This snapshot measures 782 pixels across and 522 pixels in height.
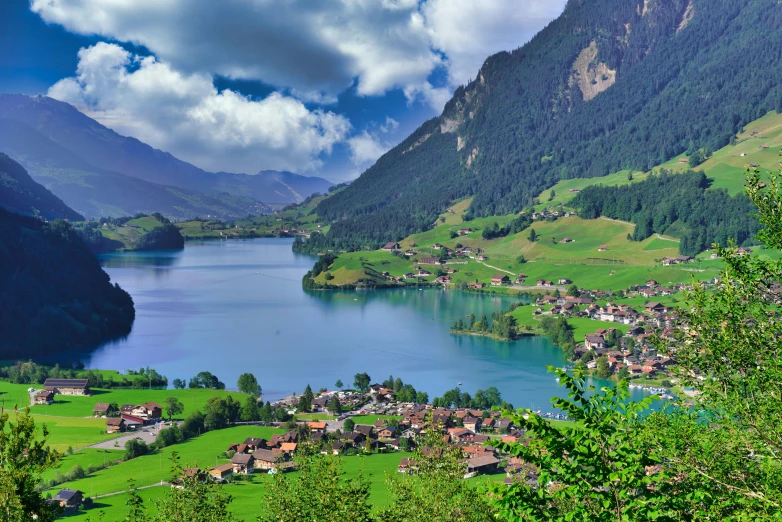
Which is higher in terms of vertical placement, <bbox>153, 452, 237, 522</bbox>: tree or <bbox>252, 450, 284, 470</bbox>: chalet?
<bbox>153, 452, 237, 522</bbox>: tree

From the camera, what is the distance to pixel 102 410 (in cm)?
5300

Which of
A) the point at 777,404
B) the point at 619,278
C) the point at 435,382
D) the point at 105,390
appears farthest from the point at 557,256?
the point at 777,404

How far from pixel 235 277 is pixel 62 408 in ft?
264

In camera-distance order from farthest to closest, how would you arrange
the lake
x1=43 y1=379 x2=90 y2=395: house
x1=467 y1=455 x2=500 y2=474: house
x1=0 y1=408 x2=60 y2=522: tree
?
the lake → x1=43 y1=379 x2=90 y2=395: house → x1=467 y1=455 x2=500 y2=474: house → x1=0 y1=408 x2=60 y2=522: tree

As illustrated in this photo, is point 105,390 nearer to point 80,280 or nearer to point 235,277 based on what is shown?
point 80,280

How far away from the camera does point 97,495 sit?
36562 mm

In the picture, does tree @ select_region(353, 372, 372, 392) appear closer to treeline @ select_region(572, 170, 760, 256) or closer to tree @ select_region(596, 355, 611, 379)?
tree @ select_region(596, 355, 611, 379)

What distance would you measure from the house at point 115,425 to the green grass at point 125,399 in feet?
13.6

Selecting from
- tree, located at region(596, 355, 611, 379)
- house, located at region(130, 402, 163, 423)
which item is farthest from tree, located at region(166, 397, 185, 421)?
tree, located at region(596, 355, 611, 379)

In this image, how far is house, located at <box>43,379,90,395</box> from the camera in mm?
58344

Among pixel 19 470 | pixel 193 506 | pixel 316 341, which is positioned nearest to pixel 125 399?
pixel 316 341

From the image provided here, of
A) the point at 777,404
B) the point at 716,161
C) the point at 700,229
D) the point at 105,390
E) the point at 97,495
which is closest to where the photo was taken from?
the point at 777,404

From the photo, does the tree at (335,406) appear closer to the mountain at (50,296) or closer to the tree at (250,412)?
the tree at (250,412)

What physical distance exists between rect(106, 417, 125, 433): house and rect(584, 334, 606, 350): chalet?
1769 inches
